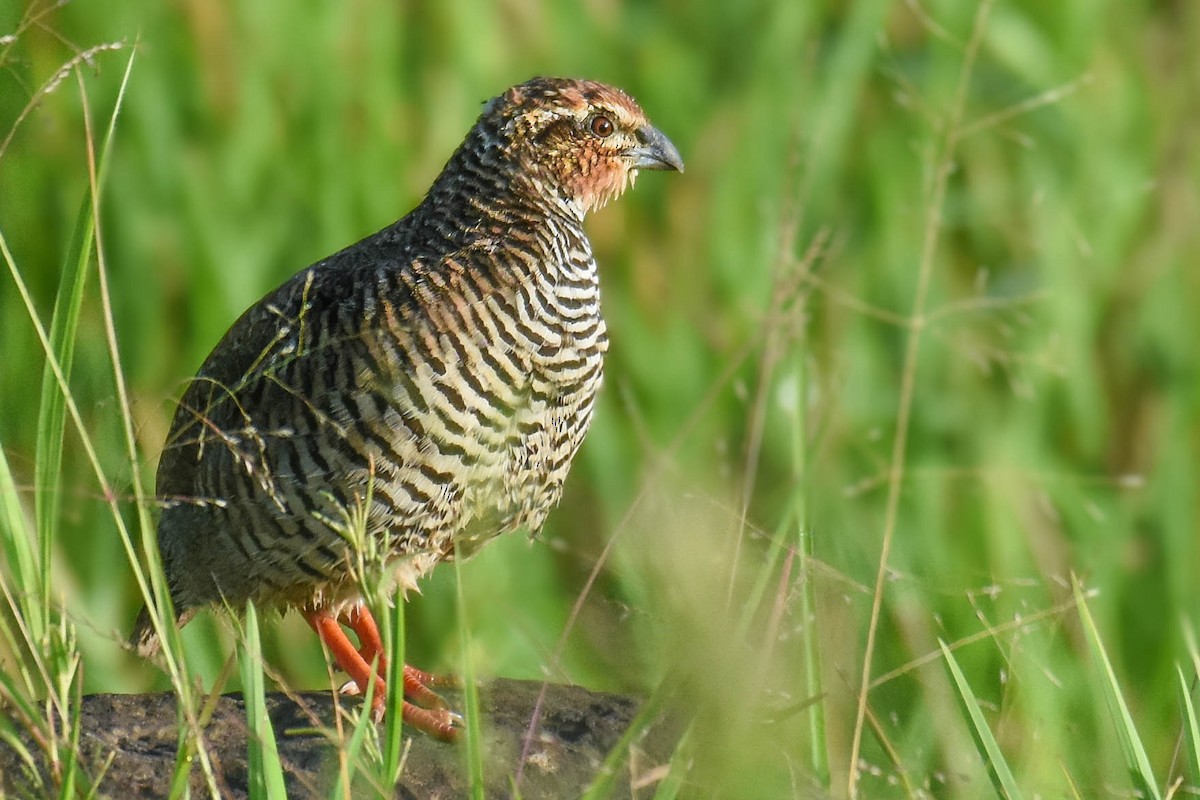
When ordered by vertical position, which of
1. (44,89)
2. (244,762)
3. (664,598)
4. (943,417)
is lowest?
(943,417)

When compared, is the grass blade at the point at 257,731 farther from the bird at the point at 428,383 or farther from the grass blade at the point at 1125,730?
the grass blade at the point at 1125,730

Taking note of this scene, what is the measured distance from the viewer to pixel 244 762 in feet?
9.36

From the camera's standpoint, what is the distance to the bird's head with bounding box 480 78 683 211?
3.55 metres

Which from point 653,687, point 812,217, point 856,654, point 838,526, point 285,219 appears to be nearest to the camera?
point 653,687

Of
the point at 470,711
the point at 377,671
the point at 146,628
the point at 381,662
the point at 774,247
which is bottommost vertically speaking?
the point at 381,662

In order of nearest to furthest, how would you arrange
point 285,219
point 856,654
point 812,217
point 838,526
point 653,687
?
point 653,687, point 856,654, point 838,526, point 285,219, point 812,217

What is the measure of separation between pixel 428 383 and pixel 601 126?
32.2 inches

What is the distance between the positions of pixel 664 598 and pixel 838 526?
0.98 m

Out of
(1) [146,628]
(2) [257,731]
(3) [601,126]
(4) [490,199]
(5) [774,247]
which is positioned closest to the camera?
(2) [257,731]

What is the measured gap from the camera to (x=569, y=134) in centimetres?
359

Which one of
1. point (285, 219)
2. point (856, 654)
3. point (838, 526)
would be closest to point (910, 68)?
point (285, 219)

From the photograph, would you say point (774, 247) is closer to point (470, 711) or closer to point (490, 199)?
point (490, 199)

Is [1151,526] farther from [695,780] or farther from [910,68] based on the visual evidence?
[695,780]

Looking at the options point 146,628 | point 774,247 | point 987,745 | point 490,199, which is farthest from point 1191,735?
point 146,628
